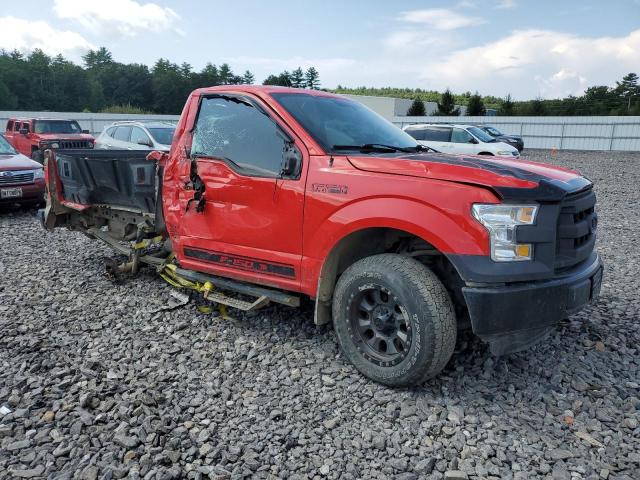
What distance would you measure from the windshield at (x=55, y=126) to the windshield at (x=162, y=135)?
687 cm

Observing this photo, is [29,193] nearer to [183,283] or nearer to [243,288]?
[183,283]

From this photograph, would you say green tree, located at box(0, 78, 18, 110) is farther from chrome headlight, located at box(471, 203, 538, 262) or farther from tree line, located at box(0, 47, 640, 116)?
chrome headlight, located at box(471, 203, 538, 262)

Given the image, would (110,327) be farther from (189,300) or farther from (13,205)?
(13,205)

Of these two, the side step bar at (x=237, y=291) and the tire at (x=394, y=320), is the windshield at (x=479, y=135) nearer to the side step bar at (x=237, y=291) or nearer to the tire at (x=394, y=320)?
the side step bar at (x=237, y=291)

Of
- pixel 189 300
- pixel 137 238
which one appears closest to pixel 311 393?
pixel 189 300

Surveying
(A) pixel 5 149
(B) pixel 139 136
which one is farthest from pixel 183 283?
(B) pixel 139 136

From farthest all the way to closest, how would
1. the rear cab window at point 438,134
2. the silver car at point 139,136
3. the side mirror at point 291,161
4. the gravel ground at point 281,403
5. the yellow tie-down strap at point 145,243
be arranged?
the rear cab window at point 438,134 → the silver car at point 139,136 → the yellow tie-down strap at point 145,243 → the side mirror at point 291,161 → the gravel ground at point 281,403

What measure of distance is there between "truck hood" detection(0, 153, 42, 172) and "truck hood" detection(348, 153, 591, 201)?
334 inches

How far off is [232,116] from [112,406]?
2384 millimetres

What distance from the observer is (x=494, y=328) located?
3107 mm

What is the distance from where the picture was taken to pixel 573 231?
3283mm

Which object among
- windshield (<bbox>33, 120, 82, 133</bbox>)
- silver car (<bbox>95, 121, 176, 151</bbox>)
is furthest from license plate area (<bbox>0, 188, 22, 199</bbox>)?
windshield (<bbox>33, 120, 82, 133</bbox>)

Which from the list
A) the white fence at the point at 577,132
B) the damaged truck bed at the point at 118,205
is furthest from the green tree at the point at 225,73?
the damaged truck bed at the point at 118,205

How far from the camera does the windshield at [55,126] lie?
17.6 m
